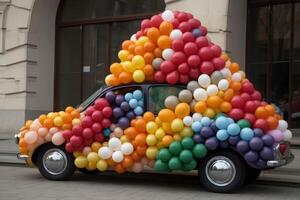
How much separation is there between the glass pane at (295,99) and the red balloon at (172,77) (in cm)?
766

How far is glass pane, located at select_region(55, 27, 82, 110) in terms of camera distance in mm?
19906

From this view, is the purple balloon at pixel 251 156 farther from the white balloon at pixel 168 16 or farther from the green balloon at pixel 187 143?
the white balloon at pixel 168 16

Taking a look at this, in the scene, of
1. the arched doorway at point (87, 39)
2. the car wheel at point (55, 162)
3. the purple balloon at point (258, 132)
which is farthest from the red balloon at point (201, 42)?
the arched doorway at point (87, 39)

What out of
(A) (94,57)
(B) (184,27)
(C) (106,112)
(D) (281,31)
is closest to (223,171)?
(C) (106,112)

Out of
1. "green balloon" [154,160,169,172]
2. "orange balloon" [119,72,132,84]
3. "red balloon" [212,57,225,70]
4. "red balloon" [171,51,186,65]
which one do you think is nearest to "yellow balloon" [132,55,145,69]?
"orange balloon" [119,72,132,84]

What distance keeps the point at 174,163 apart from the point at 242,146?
108 cm

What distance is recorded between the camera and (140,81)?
917 centimetres

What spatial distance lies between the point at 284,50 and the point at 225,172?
8.29m

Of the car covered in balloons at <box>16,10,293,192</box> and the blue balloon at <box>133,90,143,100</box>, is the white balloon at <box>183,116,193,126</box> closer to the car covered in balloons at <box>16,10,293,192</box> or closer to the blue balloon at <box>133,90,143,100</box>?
the car covered in balloons at <box>16,10,293,192</box>

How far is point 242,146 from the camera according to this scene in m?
8.34

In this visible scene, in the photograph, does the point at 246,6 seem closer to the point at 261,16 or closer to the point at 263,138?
the point at 261,16

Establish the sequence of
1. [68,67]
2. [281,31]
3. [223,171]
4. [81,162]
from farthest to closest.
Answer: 1. [68,67]
2. [281,31]
3. [81,162]
4. [223,171]

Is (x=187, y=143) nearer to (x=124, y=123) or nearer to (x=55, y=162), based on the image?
(x=124, y=123)

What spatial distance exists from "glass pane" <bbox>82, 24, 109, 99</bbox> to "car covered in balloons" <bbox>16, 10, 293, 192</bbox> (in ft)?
31.6
